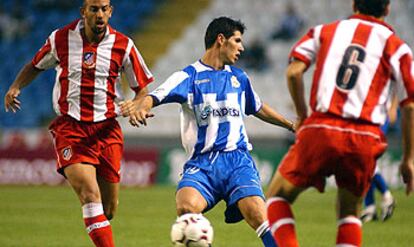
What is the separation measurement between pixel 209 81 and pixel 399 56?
6.72ft

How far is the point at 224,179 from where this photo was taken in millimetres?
7629

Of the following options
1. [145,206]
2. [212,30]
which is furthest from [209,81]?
[145,206]

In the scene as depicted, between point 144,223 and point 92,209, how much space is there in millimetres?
5056

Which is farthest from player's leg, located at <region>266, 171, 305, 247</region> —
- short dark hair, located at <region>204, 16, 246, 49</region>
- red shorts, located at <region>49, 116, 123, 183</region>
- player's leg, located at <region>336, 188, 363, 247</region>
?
red shorts, located at <region>49, 116, 123, 183</region>

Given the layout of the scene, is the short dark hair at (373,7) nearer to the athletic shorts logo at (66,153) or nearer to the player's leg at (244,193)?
the player's leg at (244,193)

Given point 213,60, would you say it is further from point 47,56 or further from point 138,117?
point 47,56

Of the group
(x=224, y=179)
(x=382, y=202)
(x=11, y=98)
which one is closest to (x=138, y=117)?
(x=224, y=179)

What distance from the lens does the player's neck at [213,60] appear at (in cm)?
790

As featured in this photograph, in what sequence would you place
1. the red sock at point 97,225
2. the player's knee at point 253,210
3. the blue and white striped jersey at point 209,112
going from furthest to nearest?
1. the red sock at point 97,225
2. the blue and white striped jersey at point 209,112
3. the player's knee at point 253,210

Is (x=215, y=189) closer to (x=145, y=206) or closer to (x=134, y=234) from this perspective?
(x=134, y=234)

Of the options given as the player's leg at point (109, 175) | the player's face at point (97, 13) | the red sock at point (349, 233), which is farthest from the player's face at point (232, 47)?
the red sock at point (349, 233)

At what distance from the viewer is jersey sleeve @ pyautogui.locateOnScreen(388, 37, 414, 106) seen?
6.04 metres

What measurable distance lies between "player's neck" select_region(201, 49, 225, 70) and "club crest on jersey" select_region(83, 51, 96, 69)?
1067mm

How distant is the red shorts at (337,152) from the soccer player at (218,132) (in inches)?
49.1
